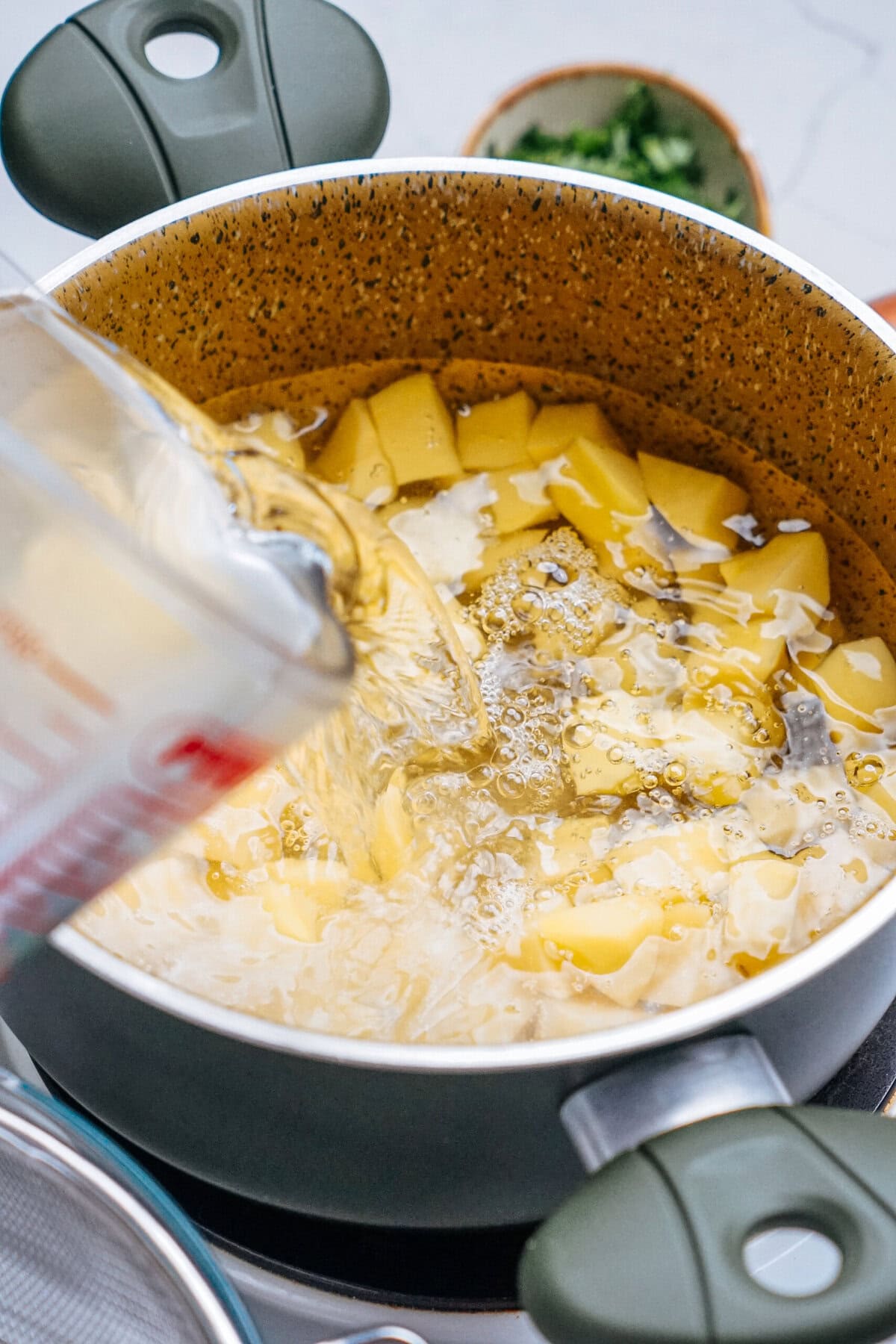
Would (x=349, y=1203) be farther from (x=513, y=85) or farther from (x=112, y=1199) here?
(x=513, y=85)

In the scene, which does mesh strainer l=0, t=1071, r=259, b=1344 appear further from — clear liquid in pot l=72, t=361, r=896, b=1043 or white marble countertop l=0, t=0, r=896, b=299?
white marble countertop l=0, t=0, r=896, b=299

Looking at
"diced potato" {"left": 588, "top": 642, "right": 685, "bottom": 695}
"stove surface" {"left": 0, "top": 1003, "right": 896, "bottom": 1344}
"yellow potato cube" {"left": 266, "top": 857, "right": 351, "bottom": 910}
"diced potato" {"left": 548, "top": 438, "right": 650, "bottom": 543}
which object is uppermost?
"diced potato" {"left": 548, "top": 438, "right": 650, "bottom": 543}

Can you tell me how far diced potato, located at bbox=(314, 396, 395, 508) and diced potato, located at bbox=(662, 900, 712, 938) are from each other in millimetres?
334

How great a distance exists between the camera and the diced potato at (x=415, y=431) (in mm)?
826

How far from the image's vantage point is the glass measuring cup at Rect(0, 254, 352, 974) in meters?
0.38

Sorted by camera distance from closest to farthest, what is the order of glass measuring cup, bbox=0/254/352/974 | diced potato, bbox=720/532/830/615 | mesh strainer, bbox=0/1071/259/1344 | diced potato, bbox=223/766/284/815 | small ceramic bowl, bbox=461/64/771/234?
1. glass measuring cup, bbox=0/254/352/974
2. mesh strainer, bbox=0/1071/259/1344
3. diced potato, bbox=223/766/284/815
4. diced potato, bbox=720/532/830/615
5. small ceramic bowl, bbox=461/64/771/234

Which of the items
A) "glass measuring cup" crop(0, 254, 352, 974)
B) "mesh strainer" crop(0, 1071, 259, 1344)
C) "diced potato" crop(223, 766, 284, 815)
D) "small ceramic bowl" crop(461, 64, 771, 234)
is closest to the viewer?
"glass measuring cup" crop(0, 254, 352, 974)

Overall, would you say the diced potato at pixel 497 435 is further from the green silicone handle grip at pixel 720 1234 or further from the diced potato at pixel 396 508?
the green silicone handle grip at pixel 720 1234

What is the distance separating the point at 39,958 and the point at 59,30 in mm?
495

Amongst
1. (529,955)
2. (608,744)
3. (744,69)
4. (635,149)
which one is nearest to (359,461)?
(608,744)

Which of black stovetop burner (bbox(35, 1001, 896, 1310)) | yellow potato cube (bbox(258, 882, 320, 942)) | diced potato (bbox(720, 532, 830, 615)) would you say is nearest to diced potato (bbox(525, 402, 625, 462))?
diced potato (bbox(720, 532, 830, 615))

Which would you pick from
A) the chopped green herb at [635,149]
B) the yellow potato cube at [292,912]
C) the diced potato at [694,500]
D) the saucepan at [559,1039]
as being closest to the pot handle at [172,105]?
the saucepan at [559,1039]

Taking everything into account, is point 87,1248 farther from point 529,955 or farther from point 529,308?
point 529,308

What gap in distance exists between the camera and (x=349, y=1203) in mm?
532
